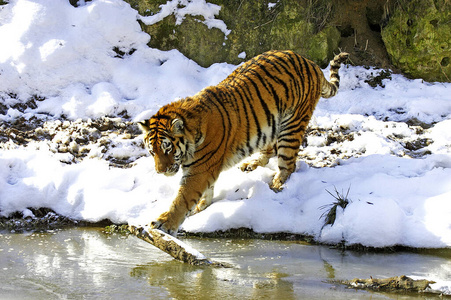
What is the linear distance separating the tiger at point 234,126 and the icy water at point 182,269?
21.6 inches

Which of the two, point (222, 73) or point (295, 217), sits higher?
point (222, 73)

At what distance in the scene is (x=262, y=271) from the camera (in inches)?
163

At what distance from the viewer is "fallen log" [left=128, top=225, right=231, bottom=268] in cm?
420

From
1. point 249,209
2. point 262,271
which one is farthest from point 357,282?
point 249,209

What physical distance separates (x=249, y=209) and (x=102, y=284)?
2.04 meters

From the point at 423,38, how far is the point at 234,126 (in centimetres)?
464

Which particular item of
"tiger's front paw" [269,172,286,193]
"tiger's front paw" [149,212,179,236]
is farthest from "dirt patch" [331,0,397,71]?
"tiger's front paw" [149,212,179,236]

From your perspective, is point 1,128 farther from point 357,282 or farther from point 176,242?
point 357,282

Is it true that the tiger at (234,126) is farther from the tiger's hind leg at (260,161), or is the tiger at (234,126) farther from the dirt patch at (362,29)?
the dirt patch at (362,29)

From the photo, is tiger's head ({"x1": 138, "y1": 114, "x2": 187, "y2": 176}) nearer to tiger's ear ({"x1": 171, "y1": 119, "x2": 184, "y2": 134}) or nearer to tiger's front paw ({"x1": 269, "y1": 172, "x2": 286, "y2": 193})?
tiger's ear ({"x1": 171, "y1": 119, "x2": 184, "y2": 134})

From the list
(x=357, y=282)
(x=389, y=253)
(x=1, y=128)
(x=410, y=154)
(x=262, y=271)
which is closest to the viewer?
(x=357, y=282)

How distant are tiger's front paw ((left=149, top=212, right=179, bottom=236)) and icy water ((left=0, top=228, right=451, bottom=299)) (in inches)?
8.7

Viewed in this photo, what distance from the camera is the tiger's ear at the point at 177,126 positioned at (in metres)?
4.89

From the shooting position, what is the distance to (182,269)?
13.8ft
